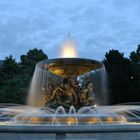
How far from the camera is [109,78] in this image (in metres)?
50.9

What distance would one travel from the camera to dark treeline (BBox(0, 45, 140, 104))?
155 ft

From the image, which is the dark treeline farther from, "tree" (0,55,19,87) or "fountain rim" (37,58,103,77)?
"fountain rim" (37,58,103,77)

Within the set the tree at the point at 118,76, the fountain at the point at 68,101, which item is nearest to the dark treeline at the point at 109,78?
the tree at the point at 118,76

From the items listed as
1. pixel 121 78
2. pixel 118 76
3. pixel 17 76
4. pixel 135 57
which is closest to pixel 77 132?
pixel 121 78

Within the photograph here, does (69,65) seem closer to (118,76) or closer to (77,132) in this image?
(77,132)

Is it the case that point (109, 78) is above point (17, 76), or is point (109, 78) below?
below

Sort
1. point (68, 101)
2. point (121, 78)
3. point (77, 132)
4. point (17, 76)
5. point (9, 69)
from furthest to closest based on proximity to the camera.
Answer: point (9, 69) → point (17, 76) → point (121, 78) → point (68, 101) → point (77, 132)

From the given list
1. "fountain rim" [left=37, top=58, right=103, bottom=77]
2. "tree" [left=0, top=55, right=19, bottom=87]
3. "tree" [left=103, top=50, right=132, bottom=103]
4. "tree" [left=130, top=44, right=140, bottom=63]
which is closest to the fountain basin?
"fountain rim" [left=37, top=58, right=103, bottom=77]

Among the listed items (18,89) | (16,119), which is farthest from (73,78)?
(18,89)

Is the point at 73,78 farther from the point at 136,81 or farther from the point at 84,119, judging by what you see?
the point at 136,81

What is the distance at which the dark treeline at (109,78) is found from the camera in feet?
155

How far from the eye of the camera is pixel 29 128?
35.9ft

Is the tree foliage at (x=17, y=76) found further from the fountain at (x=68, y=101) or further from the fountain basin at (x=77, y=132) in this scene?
the fountain basin at (x=77, y=132)

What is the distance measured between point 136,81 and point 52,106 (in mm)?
33992
